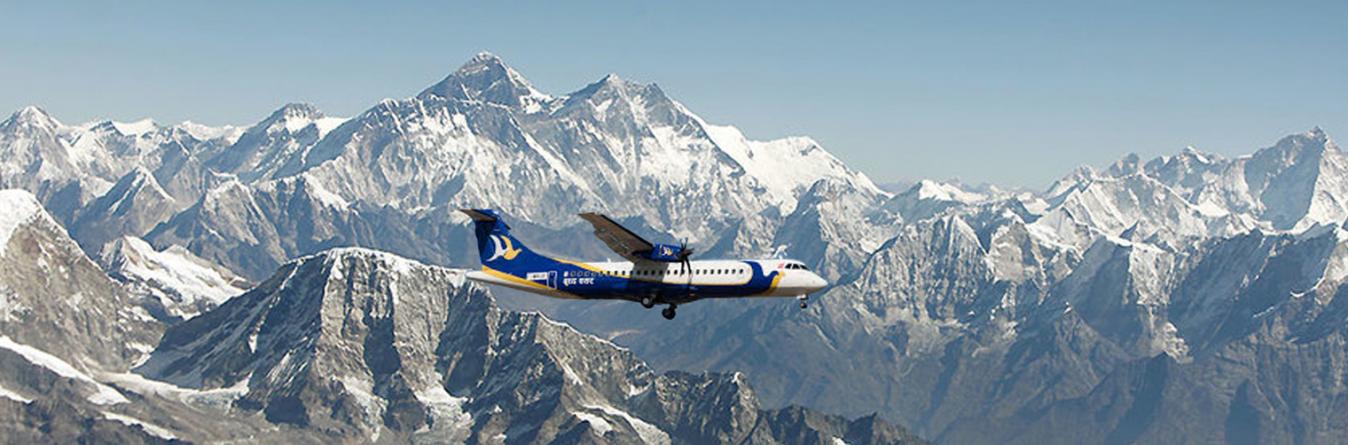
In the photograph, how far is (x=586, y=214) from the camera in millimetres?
198250

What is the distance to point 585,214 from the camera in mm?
197125

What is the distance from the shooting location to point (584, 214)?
19675cm

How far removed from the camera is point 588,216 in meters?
200

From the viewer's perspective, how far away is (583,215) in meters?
200

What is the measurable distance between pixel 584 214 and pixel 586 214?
4.95 ft

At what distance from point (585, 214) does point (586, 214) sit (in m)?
1.13

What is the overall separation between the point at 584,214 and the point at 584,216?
2142 millimetres

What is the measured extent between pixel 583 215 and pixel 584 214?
9.08ft

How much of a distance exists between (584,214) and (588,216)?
303 cm

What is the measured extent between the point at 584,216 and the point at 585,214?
178cm
